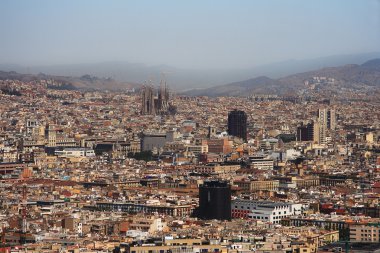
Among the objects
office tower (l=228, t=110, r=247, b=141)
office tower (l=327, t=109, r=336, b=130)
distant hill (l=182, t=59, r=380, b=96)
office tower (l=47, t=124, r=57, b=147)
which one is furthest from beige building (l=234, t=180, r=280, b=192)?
distant hill (l=182, t=59, r=380, b=96)

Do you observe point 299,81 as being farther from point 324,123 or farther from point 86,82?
point 324,123

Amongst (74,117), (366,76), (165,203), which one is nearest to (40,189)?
(165,203)

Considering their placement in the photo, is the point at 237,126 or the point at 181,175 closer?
the point at 181,175

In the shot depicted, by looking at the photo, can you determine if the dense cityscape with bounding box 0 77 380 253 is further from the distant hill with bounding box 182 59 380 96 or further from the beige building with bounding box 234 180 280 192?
the distant hill with bounding box 182 59 380 96

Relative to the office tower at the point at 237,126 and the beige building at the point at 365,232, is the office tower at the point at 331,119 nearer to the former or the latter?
the office tower at the point at 237,126

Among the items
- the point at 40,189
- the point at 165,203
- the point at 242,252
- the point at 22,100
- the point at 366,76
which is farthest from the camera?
the point at 366,76

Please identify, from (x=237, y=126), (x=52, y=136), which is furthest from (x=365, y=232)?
(x=237, y=126)

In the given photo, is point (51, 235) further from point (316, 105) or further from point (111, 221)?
point (316, 105)
